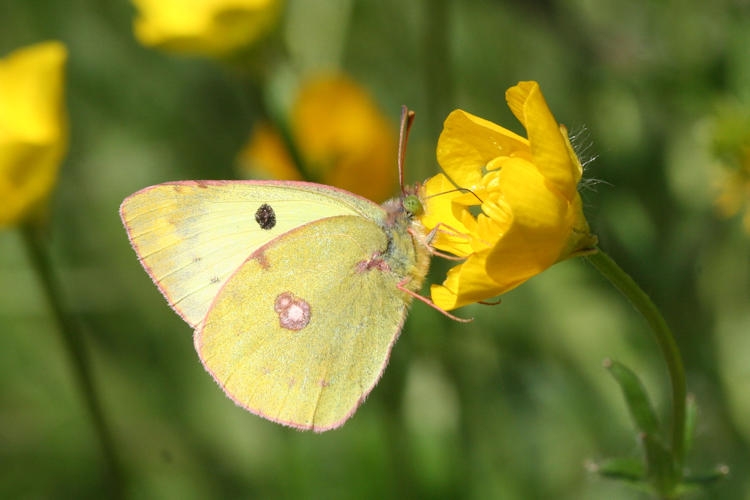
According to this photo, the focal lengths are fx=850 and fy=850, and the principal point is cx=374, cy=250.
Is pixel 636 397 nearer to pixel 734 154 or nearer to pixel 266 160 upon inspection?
pixel 734 154

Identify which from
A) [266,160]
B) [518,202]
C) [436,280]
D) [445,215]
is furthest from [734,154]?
[266,160]

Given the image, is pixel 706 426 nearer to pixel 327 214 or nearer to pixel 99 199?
pixel 327 214

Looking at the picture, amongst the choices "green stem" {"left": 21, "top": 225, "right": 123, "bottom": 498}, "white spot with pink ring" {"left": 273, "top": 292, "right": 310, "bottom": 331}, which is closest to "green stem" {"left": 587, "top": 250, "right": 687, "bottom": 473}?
"white spot with pink ring" {"left": 273, "top": 292, "right": 310, "bottom": 331}

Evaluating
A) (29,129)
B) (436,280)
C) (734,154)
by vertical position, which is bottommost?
(436,280)

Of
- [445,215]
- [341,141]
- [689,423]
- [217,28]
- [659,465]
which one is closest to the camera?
[659,465]

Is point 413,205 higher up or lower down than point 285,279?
higher up

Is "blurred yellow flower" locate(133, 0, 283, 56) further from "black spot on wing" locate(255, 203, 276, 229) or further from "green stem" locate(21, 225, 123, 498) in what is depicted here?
"black spot on wing" locate(255, 203, 276, 229)

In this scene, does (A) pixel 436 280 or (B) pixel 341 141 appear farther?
(B) pixel 341 141
